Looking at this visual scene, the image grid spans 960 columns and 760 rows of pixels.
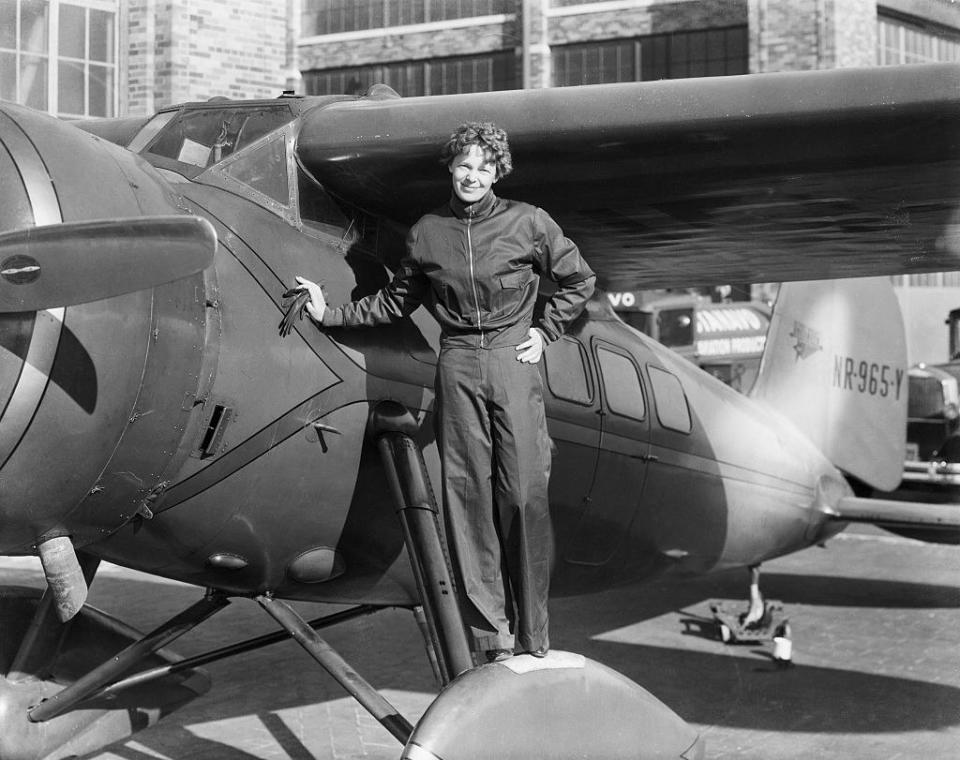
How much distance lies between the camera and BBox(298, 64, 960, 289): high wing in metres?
3.83

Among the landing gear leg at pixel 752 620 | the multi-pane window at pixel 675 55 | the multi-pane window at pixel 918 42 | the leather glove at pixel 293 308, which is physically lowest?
the landing gear leg at pixel 752 620

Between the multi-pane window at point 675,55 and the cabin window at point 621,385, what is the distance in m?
17.8

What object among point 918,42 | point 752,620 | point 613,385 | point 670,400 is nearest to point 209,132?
point 613,385

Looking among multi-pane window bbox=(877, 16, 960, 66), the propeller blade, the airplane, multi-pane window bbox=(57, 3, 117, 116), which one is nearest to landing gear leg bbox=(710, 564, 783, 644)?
the airplane

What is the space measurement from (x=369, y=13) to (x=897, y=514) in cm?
1744

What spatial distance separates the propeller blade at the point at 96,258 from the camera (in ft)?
10.1

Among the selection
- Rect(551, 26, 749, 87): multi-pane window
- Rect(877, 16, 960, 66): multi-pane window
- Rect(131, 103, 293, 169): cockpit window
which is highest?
Rect(551, 26, 749, 87): multi-pane window

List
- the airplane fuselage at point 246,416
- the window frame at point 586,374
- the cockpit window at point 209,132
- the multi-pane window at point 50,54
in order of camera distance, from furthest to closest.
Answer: the multi-pane window at point 50,54
the window frame at point 586,374
the cockpit window at point 209,132
the airplane fuselage at point 246,416

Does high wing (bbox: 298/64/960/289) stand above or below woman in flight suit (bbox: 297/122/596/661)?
above

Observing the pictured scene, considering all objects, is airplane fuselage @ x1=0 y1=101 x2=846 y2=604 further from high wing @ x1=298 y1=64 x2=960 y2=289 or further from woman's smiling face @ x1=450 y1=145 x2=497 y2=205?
woman's smiling face @ x1=450 y1=145 x2=497 y2=205

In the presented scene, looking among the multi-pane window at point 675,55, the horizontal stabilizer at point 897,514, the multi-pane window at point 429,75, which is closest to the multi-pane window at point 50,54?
the horizontal stabilizer at point 897,514

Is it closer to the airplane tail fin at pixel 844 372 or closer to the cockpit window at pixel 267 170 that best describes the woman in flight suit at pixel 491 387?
the cockpit window at pixel 267 170

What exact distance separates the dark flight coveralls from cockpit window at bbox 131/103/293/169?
32.2 inches

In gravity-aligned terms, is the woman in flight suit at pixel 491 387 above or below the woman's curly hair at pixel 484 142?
below
